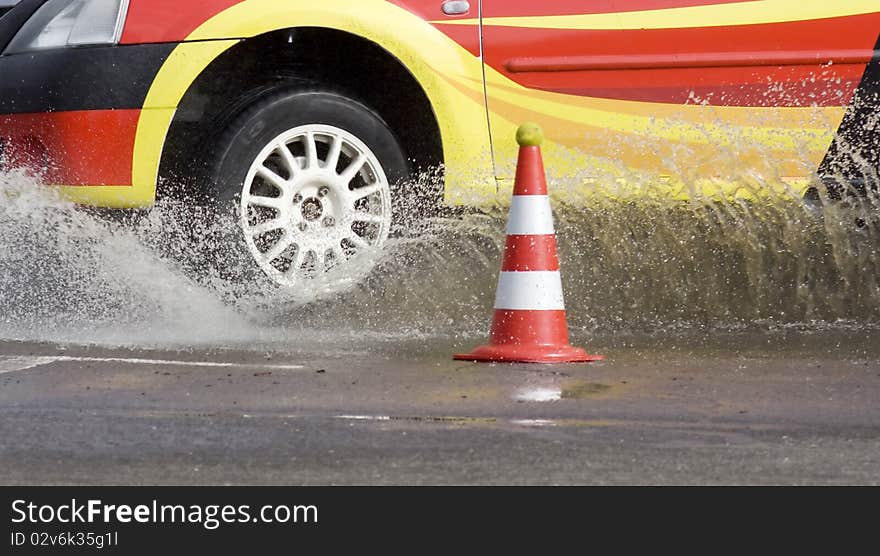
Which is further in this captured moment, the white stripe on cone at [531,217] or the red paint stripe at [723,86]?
the red paint stripe at [723,86]

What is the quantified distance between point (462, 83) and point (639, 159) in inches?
28.3

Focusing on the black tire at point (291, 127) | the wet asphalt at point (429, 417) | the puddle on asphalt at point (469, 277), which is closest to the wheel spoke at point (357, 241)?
the puddle on asphalt at point (469, 277)

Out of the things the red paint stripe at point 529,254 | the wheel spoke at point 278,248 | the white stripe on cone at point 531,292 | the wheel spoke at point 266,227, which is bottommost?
the white stripe on cone at point 531,292

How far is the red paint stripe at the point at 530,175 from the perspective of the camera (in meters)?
5.98

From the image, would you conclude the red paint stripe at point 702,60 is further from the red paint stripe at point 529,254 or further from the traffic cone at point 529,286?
the red paint stripe at point 529,254

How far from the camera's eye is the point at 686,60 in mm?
6570

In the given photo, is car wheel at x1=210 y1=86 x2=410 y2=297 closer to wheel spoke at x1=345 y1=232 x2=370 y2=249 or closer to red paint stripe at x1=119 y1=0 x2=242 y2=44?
wheel spoke at x1=345 y1=232 x2=370 y2=249

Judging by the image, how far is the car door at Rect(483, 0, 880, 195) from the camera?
6.55m

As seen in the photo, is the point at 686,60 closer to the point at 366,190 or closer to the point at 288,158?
the point at 366,190

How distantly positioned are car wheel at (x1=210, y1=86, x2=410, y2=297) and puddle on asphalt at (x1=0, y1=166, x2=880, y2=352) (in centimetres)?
10

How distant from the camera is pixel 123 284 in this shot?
6.74 m

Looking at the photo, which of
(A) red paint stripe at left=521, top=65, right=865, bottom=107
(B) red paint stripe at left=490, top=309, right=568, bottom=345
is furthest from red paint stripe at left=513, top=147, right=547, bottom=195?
(A) red paint stripe at left=521, top=65, right=865, bottom=107

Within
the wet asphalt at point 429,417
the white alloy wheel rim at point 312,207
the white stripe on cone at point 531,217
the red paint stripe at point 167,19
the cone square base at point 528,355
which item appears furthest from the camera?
the white alloy wheel rim at point 312,207

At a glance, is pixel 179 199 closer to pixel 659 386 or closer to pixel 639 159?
pixel 639 159
